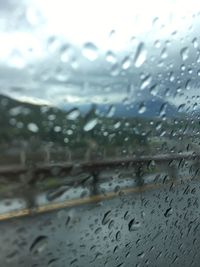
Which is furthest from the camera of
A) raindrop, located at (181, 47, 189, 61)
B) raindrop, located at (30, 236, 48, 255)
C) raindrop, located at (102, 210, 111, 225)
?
raindrop, located at (181, 47, 189, 61)

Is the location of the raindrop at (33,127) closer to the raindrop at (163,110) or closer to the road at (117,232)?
the road at (117,232)

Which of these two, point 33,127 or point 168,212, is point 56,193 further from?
point 168,212

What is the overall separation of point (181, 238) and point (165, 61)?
3.14ft

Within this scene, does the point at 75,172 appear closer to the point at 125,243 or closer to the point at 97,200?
the point at 97,200

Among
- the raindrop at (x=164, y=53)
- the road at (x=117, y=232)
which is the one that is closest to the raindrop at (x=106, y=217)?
the road at (x=117, y=232)

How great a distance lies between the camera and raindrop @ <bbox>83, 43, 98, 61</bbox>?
2.10 metres

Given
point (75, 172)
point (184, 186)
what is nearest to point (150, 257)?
point (184, 186)

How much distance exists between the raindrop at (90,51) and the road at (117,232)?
0.52m

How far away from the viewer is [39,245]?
1.99m

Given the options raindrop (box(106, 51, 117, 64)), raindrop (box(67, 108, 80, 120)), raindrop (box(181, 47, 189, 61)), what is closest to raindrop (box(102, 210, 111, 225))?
raindrop (box(67, 108, 80, 120))

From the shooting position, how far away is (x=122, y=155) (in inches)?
93.7

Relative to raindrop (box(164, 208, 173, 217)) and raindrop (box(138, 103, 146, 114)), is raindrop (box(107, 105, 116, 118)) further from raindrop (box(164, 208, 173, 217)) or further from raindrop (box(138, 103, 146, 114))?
raindrop (box(164, 208, 173, 217))

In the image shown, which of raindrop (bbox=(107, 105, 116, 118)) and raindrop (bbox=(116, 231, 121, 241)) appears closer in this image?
raindrop (bbox=(107, 105, 116, 118))

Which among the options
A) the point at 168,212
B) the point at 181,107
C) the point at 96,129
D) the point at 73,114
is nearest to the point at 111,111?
the point at 96,129
